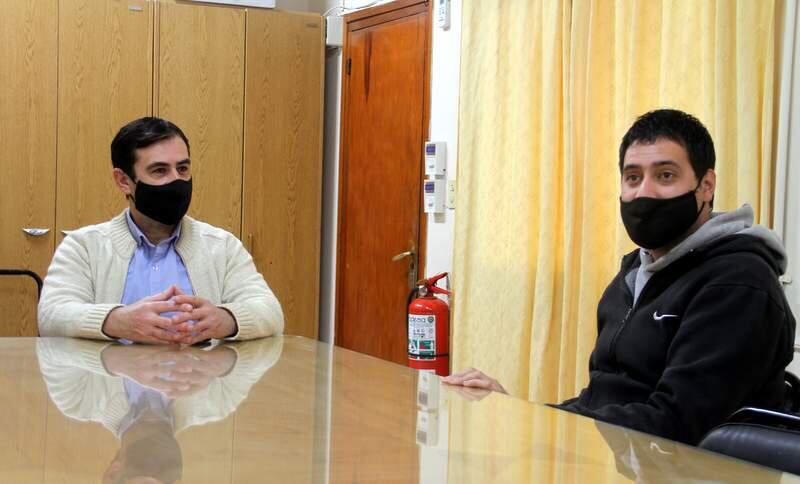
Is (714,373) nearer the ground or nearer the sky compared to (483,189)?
nearer the ground

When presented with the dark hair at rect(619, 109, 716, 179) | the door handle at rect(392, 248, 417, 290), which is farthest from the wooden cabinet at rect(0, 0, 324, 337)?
the dark hair at rect(619, 109, 716, 179)

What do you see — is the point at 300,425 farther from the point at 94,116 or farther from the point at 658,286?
the point at 94,116

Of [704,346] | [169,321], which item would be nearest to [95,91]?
[169,321]

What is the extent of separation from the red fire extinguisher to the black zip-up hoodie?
2479 millimetres

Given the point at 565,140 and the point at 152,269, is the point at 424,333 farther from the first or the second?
the point at 152,269

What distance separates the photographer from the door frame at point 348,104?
4746 mm

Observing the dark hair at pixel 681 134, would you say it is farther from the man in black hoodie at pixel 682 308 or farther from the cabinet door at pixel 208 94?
the cabinet door at pixel 208 94

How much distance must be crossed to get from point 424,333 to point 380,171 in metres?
1.05

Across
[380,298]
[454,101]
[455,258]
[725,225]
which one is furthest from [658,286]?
[380,298]

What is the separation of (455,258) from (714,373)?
8.69 feet

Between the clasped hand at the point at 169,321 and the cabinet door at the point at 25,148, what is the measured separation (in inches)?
117

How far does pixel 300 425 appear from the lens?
44.9 inches

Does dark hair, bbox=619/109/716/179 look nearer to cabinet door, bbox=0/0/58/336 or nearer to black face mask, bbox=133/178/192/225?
black face mask, bbox=133/178/192/225

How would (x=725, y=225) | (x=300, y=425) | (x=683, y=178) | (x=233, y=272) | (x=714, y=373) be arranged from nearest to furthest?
(x=300, y=425)
(x=714, y=373)
(x=725, y=225)
(x=683, y=178)
(x=233, y=272)
